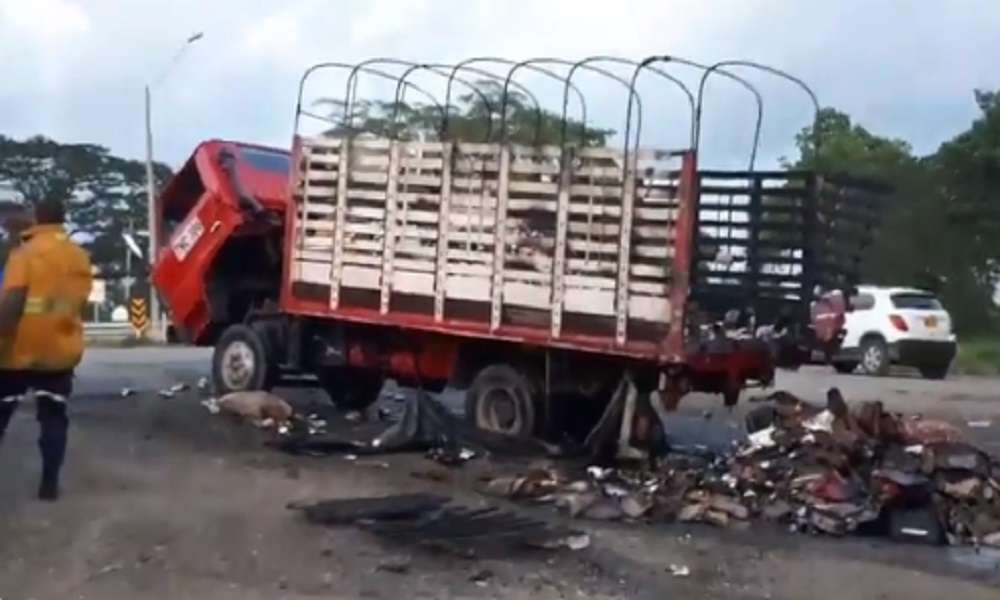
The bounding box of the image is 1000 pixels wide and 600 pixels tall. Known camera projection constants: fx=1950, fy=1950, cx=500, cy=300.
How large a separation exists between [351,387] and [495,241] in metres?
3.24

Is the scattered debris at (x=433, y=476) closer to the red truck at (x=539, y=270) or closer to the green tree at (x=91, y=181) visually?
the red truck at (x=539, y=270)

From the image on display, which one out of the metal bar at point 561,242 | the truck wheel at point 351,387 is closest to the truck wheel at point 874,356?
the truck wheel at point 351,387

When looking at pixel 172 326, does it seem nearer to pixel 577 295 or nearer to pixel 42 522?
pixel 577 295

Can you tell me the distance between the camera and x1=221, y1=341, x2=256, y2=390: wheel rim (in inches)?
646

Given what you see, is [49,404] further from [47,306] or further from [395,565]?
[395,565]

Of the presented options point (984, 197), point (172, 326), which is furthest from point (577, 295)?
point (984, 197)

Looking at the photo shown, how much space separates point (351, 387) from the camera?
1686 cm

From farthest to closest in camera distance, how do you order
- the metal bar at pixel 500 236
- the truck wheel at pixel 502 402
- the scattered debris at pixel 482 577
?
the truck wheel at pixel 502 402, the metal bar at pixel 500 236, the scattered debris at pixel 482 577

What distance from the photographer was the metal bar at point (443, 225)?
14.4 metres

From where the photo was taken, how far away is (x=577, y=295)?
44.9 ft

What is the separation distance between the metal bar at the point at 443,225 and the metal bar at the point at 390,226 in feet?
1.48

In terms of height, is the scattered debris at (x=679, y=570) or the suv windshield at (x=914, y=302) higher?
the suv windshield at (x=914, y=302)

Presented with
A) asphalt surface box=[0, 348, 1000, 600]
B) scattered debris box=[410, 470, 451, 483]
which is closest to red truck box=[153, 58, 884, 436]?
asphalt surface box=[0, 348, 1000, 600]

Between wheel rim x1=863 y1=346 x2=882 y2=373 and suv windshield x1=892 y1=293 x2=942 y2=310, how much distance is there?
754 millimetres
